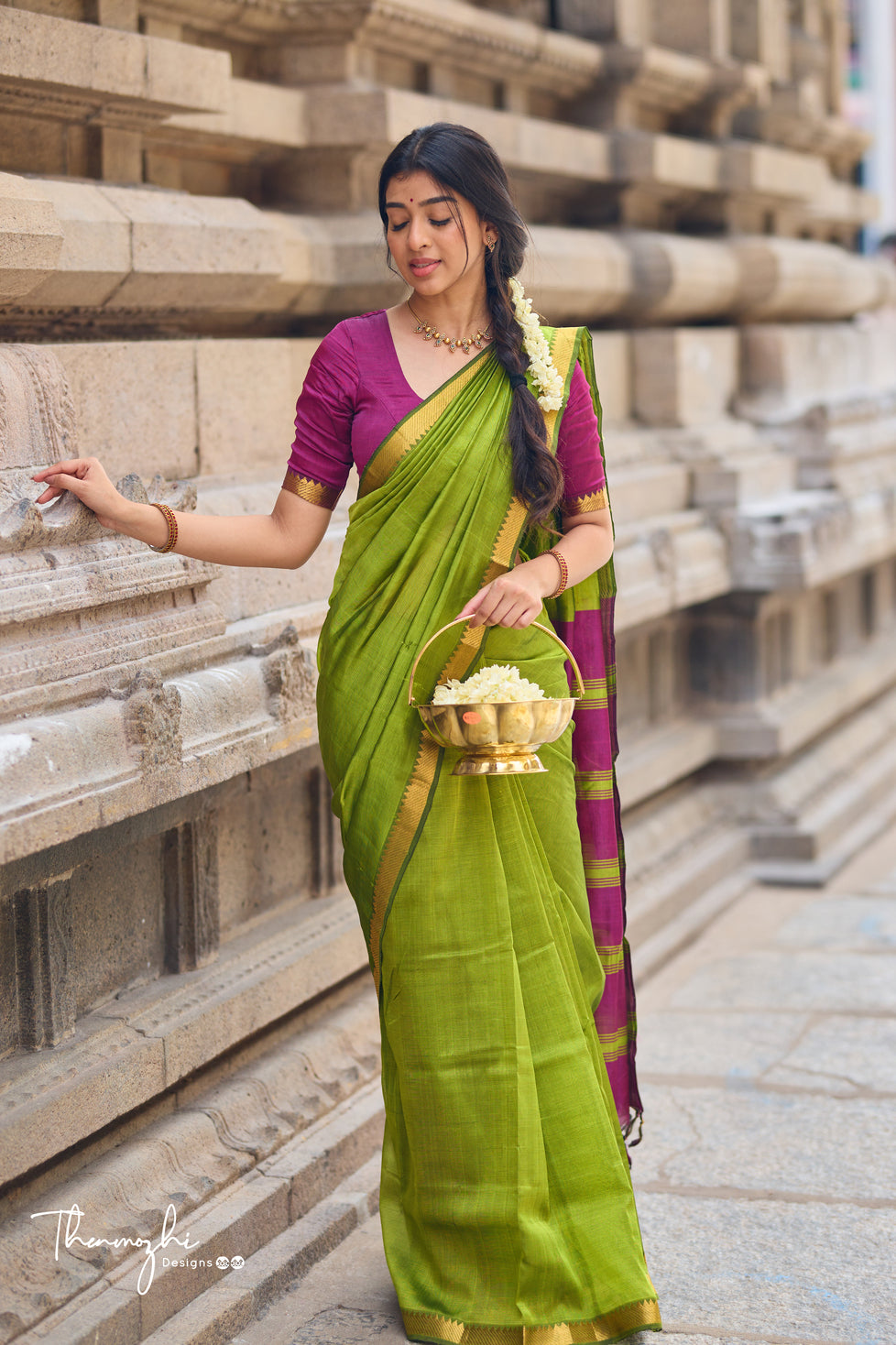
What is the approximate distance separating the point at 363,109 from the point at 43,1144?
248 centimetres

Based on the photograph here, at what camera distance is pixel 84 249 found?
3.25m

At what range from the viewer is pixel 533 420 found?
9.25 ft

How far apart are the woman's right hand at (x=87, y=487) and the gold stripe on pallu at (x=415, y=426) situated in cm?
40

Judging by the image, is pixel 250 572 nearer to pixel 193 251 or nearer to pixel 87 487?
pixel 193 251

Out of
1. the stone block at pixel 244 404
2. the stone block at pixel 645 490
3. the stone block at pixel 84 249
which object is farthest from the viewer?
the stone block at pixel 645 490

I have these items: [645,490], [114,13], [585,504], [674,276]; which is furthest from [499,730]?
[674,276]

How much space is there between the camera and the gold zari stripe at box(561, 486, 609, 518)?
9.68ft

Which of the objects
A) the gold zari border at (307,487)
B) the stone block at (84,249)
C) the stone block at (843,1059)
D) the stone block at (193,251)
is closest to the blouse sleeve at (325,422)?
the gold zari border at (307,487)

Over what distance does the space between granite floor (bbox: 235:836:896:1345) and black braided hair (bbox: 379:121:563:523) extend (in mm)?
1370

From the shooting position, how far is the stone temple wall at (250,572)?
2.86 meters

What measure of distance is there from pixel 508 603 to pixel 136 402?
3.44 feet

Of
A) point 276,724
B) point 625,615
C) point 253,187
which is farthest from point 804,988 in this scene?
point 253,187

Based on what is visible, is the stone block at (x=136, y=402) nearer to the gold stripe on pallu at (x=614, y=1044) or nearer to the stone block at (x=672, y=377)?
the gold stripe on pallu at (x=614, y=1044)

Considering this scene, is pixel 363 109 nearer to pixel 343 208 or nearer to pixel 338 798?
pixel 343 208
